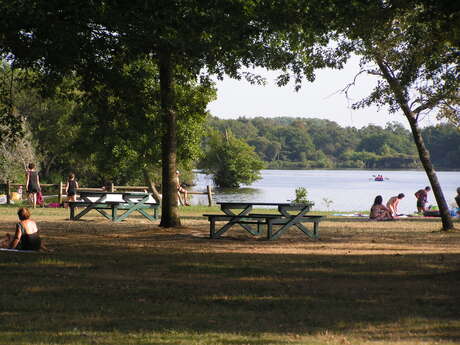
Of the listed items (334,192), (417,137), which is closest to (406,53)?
(417,137)

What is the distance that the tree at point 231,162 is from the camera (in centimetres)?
8038

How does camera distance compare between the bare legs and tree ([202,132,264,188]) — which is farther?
tree ([202,132,264,188])

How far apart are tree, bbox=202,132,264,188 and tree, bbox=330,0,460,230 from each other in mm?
60930

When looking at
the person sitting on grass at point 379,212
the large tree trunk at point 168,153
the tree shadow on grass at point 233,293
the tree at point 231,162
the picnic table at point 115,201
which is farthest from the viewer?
the tree at point 231,162

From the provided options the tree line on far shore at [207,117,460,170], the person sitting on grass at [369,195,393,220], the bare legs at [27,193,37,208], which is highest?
the tree line on far shore at [207,117,460,170]

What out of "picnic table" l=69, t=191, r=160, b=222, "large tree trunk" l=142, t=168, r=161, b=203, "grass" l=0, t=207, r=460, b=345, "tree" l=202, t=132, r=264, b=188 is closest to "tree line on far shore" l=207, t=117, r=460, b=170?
"tree" l=202, t=132, r=264, b=188

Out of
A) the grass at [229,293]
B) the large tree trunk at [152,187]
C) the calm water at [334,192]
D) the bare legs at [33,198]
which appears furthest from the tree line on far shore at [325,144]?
the grass at [229,293]

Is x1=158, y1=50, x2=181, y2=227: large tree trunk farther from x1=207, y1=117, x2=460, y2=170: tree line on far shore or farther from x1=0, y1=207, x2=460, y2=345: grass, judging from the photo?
x1=207, y1=117, x2=460, y2=170: tree line on far shore

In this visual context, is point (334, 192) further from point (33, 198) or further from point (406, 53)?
point (406, 53)

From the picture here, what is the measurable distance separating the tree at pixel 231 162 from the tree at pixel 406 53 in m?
60.9

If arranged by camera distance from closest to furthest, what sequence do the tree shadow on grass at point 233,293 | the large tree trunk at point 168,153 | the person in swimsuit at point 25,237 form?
the tree shadow on grass at point 233,293, the person in swimsuit at point 25,237, the large tree trunk at point 168,153

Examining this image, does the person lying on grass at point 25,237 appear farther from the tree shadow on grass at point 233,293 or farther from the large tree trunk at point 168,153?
the large tree trunk at point 168,153

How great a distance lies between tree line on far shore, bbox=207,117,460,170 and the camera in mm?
158750

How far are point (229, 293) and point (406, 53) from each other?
10946mm
